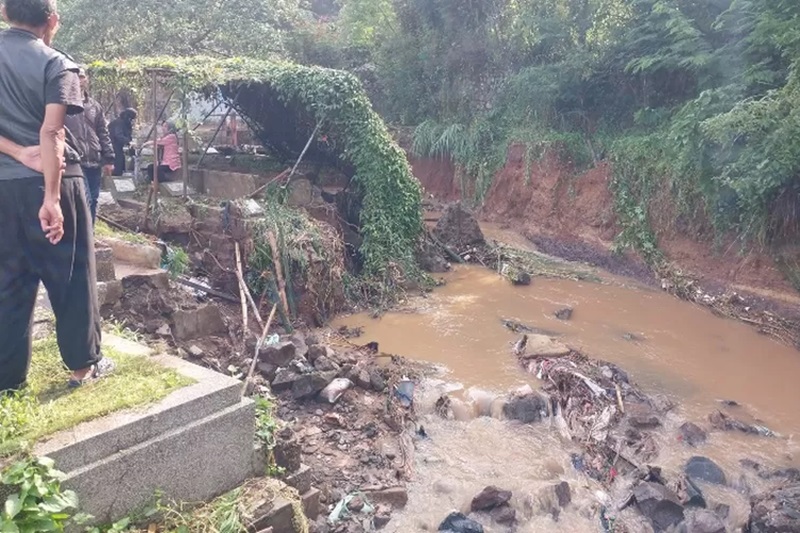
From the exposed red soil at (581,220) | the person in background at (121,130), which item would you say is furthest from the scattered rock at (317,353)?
the exposed red soil at (581,220)

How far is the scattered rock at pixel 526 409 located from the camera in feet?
24.9

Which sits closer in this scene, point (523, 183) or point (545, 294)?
point (545, 294)

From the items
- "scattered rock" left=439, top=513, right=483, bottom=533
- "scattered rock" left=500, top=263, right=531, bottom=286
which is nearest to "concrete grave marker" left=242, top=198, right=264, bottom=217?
"scattered rock" left=500, top=263, right=531, bottom=286

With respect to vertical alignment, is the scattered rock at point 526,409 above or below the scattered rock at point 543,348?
below

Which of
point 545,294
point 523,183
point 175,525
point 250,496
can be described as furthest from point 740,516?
point 523,183

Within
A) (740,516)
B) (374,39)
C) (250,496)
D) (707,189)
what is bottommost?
(740,516)

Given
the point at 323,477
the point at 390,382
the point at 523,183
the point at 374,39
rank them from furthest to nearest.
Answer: the point at 374,39, the point at 523,183, the point at 390,382, the point at 323,477

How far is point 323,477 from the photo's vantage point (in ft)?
18.9

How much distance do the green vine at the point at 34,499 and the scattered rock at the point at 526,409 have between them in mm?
5334

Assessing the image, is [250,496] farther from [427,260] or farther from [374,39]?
[374,39]

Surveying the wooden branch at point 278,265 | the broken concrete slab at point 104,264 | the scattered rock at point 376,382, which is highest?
the broken concrete slab at point 104,264

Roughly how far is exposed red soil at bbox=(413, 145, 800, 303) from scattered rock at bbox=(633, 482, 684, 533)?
6677 millimetres

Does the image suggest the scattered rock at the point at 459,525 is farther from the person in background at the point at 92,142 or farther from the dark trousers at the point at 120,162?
the dark trousers at the point at 120,162

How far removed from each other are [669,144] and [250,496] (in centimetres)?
1197
